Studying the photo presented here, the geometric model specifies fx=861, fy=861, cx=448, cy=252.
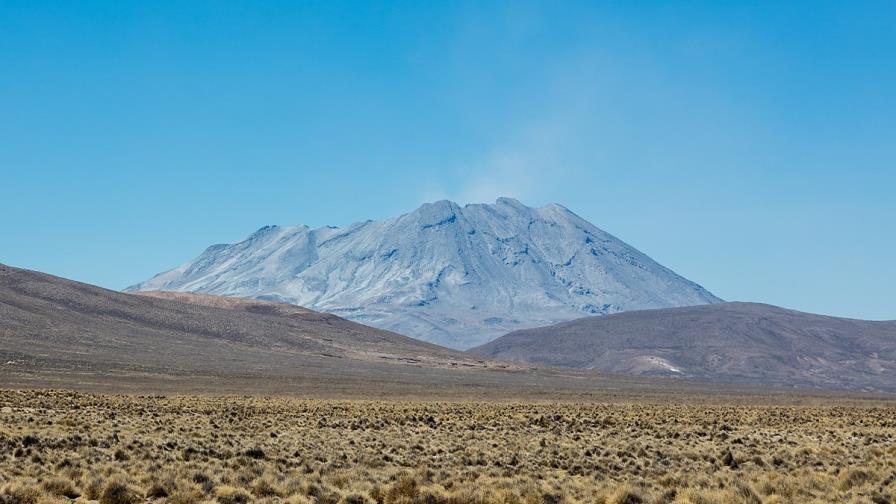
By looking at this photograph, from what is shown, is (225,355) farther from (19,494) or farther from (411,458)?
(19,494)

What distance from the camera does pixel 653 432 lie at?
30797 millimetres

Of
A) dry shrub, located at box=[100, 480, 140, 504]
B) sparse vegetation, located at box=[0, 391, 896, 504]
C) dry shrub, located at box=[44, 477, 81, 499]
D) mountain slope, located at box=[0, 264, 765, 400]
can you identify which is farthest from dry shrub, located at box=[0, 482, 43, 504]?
mountain slope, located at box=[0, 264, 765, 400]

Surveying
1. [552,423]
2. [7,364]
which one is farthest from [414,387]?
[552,423]

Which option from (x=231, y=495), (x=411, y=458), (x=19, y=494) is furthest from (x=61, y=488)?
(x=411, y=458)

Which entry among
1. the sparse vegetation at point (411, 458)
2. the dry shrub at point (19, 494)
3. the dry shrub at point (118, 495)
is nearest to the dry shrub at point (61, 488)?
the sparse vegetation at point (411, 458)

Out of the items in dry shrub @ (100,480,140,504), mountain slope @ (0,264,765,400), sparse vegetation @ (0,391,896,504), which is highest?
mountain slope @ (0,264,765,400)

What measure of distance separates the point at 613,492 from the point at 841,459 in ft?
31.4

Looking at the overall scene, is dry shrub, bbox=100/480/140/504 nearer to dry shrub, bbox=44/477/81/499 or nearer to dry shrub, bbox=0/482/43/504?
dry shrub, bbox=44/477/81/499

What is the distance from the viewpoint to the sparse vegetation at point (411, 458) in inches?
588

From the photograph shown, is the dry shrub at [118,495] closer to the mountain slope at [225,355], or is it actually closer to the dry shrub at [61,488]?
the dry shrub at [61,488]

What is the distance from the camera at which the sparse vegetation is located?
14.9m

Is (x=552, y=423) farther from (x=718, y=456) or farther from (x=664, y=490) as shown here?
(x=664, y=490)

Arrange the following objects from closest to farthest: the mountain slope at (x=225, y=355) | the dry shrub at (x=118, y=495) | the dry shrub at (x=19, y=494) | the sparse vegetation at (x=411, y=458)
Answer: the dry shrub at (x=19, y=494) < the dry shrub at (x=118, y=495) < the sparse vegetation at (x=411, y=458) < the mountain slope at (x=225, y=355)

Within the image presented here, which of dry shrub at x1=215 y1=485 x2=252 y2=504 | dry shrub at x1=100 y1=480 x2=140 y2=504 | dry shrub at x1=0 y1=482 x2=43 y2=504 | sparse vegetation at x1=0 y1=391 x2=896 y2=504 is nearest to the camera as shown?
dry shrub at x1=0 y1=482 x2=43 y2=504
